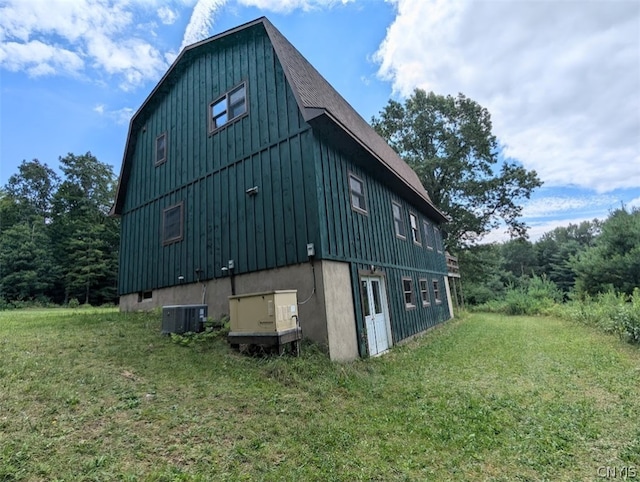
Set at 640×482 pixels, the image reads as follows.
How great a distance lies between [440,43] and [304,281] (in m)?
10.8

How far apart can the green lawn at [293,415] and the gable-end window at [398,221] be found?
5.07 metres

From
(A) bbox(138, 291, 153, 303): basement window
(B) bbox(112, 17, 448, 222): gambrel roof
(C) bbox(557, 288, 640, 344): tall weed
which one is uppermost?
(B) bbox(112, 17, 448, 222): gambrel roof

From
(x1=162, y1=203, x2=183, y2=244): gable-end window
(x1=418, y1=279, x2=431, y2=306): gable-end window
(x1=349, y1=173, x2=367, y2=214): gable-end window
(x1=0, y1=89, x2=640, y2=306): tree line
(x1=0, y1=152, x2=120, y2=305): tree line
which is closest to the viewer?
(x1=349, y1=173, x2=367, y2=214): gable-end window

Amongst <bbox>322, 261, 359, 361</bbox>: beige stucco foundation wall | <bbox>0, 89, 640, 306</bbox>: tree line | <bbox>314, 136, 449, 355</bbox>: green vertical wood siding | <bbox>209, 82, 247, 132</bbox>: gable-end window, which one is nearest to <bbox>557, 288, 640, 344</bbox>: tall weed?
<bbox>314, 136, 449, 355</bbox>: green vertical wood siding

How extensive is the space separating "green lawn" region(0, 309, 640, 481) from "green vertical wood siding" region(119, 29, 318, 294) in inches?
98.0

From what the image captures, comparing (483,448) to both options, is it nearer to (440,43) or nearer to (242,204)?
(242,204)

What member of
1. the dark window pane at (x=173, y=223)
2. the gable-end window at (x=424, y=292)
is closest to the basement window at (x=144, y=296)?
the dark window pane at (x=173, y=223)

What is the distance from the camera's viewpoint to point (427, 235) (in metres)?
14.1

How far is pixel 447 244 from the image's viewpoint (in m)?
25.1

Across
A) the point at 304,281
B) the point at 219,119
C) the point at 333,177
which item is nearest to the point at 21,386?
the point at 304,281

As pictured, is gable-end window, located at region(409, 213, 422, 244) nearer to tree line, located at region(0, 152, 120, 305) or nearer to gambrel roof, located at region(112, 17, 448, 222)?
gambrel roof, located at region(112, 17, 448, 222)

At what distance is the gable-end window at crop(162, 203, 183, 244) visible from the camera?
9.27m

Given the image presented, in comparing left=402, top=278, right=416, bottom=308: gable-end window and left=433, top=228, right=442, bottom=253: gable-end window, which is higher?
left=433, top=228, right=442, bottom=253: gable-end window

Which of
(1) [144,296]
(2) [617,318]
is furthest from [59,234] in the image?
(2) [617,318]
